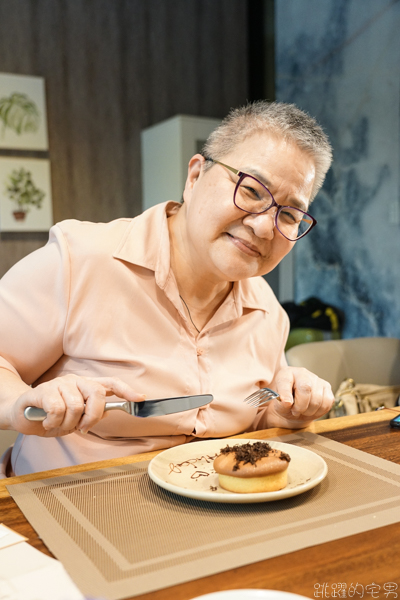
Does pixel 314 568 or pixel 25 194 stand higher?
pixel 25 194

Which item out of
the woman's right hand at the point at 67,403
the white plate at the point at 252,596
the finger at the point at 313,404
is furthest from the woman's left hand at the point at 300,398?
the white plate at the point at 252,596

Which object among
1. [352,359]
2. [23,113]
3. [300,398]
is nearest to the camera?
[300,398]

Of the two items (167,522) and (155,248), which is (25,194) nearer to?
(155,248)

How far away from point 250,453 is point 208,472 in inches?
4.3

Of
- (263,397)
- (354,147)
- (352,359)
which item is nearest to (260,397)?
(263,397)

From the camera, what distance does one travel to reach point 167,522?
72 centimetres

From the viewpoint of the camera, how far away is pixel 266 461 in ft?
2.64

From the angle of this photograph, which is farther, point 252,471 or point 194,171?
point 194,171

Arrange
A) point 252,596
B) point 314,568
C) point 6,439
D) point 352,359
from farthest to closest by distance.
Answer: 1. point 352,359
2. point 6,439
3. point 314,568
4. point 252,596

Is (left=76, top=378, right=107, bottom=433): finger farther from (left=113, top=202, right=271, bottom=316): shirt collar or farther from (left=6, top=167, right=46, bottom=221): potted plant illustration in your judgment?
(left=6, top=167, right=46, bottom=221): potted plant illustration

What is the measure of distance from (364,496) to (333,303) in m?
3.07

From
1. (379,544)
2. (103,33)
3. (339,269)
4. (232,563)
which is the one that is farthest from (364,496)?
(103,33)

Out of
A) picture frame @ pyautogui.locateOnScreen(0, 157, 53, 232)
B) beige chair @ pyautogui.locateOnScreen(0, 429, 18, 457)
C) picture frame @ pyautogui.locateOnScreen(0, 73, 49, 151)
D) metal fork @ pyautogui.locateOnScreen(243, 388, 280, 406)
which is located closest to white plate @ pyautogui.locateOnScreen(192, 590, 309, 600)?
metal fork @ pyautogui.locateOnScreen(243, 388, 280, 406)

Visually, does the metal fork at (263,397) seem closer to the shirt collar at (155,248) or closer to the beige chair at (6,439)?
the shirt collar at (155,248)
